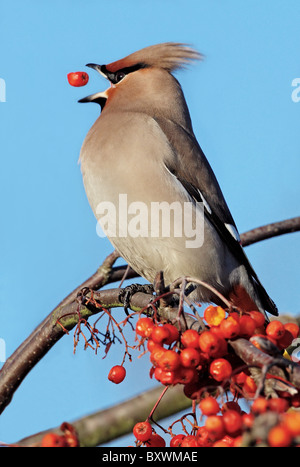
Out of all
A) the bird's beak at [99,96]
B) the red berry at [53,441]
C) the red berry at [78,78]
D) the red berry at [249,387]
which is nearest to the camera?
the red berry at [53,441]

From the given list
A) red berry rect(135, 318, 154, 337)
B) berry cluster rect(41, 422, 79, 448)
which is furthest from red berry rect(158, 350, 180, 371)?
berry cluster rect(41, 422, 79, 448)

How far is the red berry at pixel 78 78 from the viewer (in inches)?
148

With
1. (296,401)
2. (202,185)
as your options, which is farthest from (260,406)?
(202,185)

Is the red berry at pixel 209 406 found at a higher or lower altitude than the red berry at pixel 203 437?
higher

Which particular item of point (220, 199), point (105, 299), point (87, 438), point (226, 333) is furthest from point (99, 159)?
point (226, 333)

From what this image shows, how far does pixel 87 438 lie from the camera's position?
235cm

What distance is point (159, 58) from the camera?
12.8 ft

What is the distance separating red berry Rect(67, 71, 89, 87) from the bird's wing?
0.51m

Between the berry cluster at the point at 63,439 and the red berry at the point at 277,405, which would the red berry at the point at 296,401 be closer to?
the red berry at the point at 277,405

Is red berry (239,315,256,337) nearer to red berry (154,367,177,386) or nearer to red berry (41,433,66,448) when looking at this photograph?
red berry (154,367,177,386)

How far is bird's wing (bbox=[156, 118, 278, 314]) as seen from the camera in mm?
3338

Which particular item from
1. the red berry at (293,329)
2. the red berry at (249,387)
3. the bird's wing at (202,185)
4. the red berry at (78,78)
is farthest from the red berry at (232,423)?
the red berry at (78,78)

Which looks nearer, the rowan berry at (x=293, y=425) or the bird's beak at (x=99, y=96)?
the rowan berry at (x=293, y=425)

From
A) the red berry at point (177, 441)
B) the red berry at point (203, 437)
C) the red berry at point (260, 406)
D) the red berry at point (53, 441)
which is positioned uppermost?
the red berry at point (260, 406)
